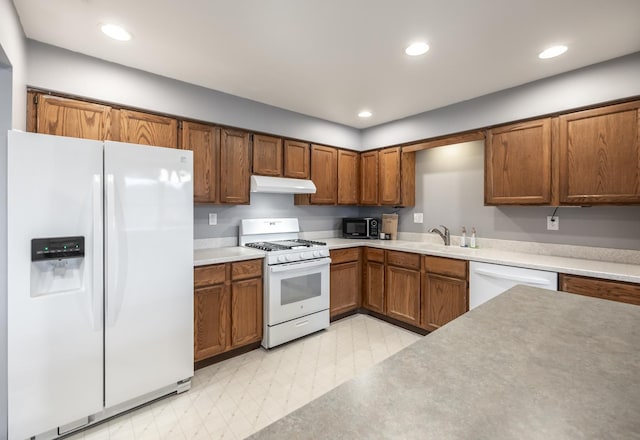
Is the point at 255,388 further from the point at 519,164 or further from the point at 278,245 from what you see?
the point at 519,164

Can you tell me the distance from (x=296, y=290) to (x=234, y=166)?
4.55 feet

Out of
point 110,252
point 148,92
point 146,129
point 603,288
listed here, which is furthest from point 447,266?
point 148,92

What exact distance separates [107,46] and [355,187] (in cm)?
296

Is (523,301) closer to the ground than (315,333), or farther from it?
farther from it

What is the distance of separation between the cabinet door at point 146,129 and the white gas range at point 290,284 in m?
1.11

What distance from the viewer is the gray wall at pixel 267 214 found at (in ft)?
10.1

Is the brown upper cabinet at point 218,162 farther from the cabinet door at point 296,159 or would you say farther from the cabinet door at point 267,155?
the cabinet door at point 296,159

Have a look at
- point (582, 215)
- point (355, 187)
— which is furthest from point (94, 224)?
point (582, 215)

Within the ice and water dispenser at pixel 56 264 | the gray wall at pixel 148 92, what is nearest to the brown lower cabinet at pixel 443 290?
the gray wall at pixel 148 92

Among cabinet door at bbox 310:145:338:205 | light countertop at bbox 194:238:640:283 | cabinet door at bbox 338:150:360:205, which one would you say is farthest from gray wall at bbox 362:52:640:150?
light countertop at bbox 194:238:640:283

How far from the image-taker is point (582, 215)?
2.60 metres

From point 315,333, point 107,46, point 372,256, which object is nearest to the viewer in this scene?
point 107,46

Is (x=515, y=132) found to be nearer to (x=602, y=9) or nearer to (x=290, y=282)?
(x=602, y=9)

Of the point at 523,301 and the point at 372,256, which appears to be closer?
the point at 523,301
